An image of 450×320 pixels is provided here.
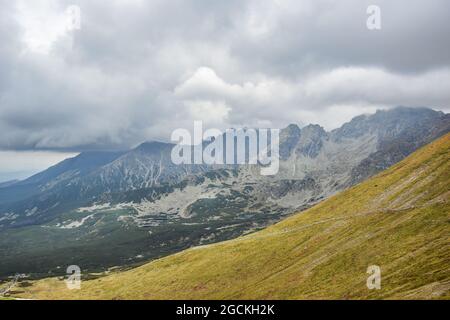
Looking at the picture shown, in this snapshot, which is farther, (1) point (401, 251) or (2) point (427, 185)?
(2) point (427, 185)

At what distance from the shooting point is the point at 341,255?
116 m

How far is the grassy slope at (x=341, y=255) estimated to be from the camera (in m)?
91.9

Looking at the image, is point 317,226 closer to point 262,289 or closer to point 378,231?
point 378,231

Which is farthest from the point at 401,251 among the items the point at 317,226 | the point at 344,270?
the point at 317,226

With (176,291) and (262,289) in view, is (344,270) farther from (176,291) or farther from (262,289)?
(176,291)

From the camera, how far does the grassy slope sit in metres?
91.9
